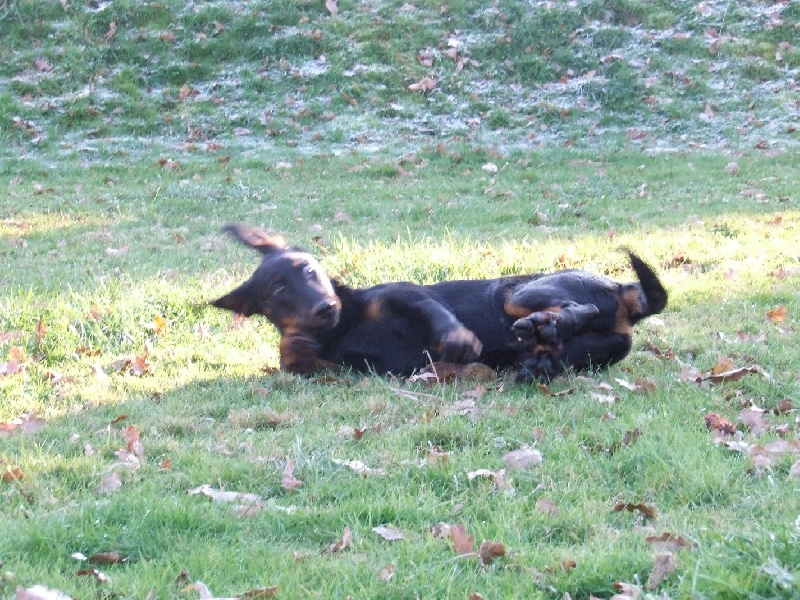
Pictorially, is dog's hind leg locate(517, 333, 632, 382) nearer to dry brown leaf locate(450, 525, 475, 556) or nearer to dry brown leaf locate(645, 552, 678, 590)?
dry brown leaf locate(450, 525, 475, 556)

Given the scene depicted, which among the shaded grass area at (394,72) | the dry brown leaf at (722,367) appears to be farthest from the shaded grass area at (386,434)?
the shaded grass area at (394,72)

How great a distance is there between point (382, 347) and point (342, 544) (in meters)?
2.47

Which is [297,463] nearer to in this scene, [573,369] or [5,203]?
[573,369]

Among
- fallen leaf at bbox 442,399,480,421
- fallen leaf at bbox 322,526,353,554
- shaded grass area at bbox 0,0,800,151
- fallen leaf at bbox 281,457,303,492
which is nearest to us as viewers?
fallen leaf at bbox 322,526,353,554

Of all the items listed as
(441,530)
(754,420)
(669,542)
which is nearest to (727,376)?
(754,420)

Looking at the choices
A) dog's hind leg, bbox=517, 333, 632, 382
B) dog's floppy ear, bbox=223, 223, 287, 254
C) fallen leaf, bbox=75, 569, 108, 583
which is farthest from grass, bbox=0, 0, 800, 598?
dog's floppy ear, bbox=223, 223, 287, 254

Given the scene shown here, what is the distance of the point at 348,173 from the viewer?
14039 mm

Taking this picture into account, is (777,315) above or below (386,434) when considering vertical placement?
below

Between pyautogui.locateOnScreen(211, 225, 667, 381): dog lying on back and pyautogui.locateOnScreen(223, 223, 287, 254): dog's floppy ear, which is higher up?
pyautogui.locateOnScreen(223, 223, 287, 254): dog's floppy ear

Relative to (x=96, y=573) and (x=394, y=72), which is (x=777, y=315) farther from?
(x=394, y=72)

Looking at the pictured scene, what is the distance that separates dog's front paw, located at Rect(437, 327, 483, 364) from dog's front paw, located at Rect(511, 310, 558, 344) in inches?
11.7

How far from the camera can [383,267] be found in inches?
316

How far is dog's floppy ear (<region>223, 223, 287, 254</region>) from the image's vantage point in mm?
6301

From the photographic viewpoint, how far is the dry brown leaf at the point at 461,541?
3396mm
